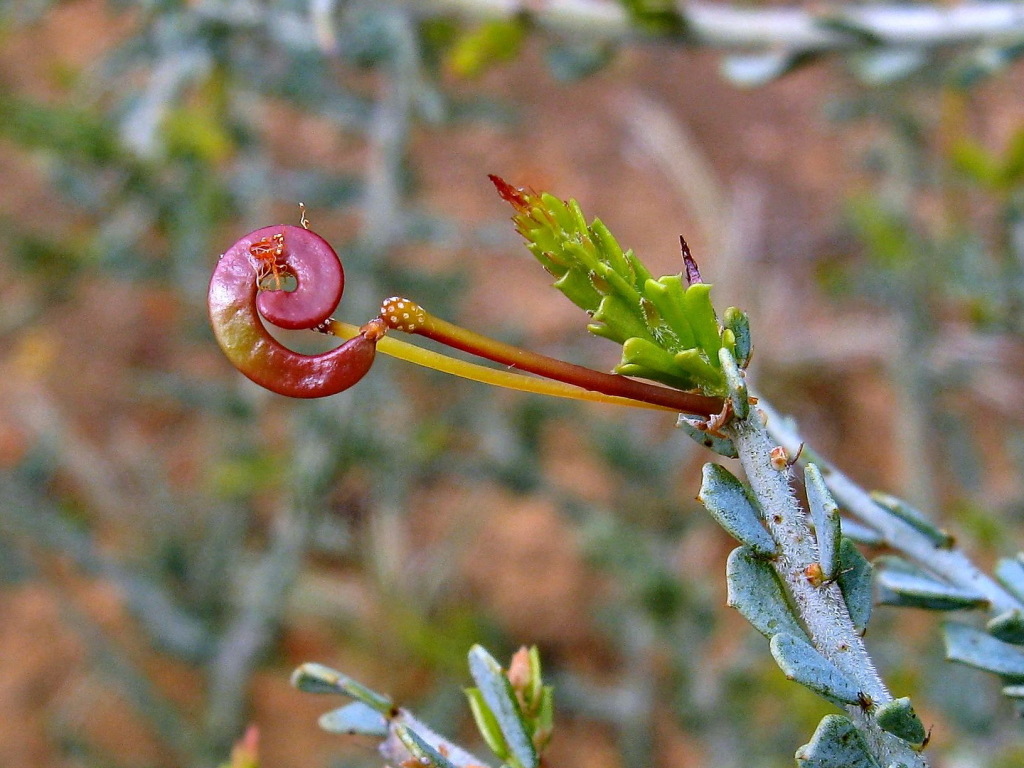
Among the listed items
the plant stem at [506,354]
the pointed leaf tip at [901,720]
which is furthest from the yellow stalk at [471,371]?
the pointed leaf tip at [901,720]

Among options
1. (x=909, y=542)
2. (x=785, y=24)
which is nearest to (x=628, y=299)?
(x=909, y=542)

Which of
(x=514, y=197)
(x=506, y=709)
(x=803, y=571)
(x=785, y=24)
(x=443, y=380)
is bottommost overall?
(x=506, y=709)

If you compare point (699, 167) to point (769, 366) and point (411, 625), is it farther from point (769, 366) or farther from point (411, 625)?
point (411, 625)

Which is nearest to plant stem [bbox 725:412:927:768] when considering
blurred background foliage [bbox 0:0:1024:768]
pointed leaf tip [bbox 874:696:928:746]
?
pointed leaf tip [bbox 874:696:928:746]

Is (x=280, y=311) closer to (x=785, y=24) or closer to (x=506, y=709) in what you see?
(x=506, y=709)

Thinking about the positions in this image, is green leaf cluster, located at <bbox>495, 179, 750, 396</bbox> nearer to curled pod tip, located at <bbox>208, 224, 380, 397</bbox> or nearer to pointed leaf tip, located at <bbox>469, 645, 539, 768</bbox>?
curled pod tip, located at <bbox>208, 224, 380, 397</bbox>

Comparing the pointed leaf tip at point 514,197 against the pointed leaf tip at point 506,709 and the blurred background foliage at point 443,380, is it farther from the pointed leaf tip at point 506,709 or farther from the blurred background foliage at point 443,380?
the blurred background foliage at point 443,380
